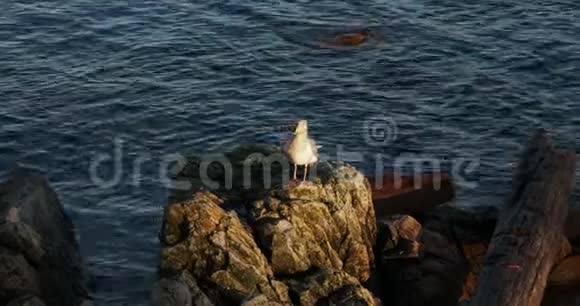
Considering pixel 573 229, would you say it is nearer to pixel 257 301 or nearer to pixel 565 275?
pixel 565 275

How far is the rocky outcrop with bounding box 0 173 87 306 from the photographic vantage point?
18109 millimetres

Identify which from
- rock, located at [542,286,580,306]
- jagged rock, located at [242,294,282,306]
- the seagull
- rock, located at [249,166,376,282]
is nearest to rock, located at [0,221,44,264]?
rock, located at [249,166,376,282]

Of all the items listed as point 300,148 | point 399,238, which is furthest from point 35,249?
point 399,238

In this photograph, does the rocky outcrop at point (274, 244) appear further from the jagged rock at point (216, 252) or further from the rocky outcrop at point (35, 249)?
the rocky outcrop at point (35, 249)

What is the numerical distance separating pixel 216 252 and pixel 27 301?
373 centimetres

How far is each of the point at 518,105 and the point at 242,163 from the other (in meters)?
14.2

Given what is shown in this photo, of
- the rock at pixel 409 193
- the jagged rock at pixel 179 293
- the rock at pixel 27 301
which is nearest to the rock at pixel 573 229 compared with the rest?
the rock at pixel 409 193

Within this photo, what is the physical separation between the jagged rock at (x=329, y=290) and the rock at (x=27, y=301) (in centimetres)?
490

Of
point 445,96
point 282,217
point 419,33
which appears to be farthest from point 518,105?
point 282,217

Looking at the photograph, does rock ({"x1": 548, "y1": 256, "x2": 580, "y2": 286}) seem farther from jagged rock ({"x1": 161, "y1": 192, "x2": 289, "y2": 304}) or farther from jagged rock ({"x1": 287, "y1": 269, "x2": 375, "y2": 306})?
jagged rock ({"x1": 161, "y1": 192, "x2": 289, "y2": 304})

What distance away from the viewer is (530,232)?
781 inches

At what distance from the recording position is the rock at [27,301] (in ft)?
56.5

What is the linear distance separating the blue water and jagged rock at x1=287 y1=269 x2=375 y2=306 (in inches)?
227

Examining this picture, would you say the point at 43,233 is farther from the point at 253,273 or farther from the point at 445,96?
the point at 445,96
